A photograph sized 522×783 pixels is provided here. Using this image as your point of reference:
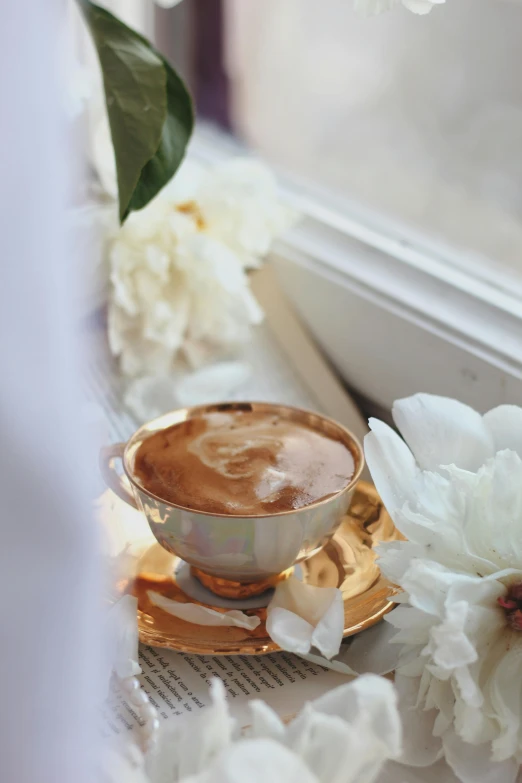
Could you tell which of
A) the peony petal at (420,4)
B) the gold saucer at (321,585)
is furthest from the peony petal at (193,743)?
the peony petal at (420,4)

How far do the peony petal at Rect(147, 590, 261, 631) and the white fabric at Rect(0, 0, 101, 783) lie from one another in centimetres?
15

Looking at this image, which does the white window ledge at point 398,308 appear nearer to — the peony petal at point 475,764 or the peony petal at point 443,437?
the peony petal at point 443,437

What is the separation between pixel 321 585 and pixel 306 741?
0.17 m

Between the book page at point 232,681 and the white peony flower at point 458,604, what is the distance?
0.16ft

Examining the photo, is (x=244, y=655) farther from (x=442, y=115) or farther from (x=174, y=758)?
(x=442, y=115)

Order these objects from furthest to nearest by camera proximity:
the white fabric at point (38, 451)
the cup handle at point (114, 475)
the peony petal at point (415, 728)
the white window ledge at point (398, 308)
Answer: the white window ledge at point (398, 308) < the cup handle at point (114, 475) < the peony petal at point (415, 728) < the white fabric at point (38, 451)

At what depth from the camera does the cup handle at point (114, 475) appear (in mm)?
426

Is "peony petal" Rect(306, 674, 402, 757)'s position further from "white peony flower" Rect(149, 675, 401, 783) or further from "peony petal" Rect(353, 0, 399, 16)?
"peony petal" Rect(353, 0, 399, 16)

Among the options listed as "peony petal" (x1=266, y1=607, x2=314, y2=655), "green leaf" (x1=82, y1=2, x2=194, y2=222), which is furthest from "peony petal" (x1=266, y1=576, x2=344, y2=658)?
"green leaf" (x1=82, y1=2, x2=194, y2=222)

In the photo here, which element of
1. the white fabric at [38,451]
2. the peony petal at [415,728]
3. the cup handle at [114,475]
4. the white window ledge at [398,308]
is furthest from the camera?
the white window ledge at [398,308]

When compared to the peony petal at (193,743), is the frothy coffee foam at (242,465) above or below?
below

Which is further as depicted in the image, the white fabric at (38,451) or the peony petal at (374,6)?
the peony petal at (374,6)

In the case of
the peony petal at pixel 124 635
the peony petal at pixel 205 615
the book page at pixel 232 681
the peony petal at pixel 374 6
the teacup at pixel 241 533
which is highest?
the peony petal at pixel 374 6

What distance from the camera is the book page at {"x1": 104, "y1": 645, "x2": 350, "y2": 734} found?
354 mm
